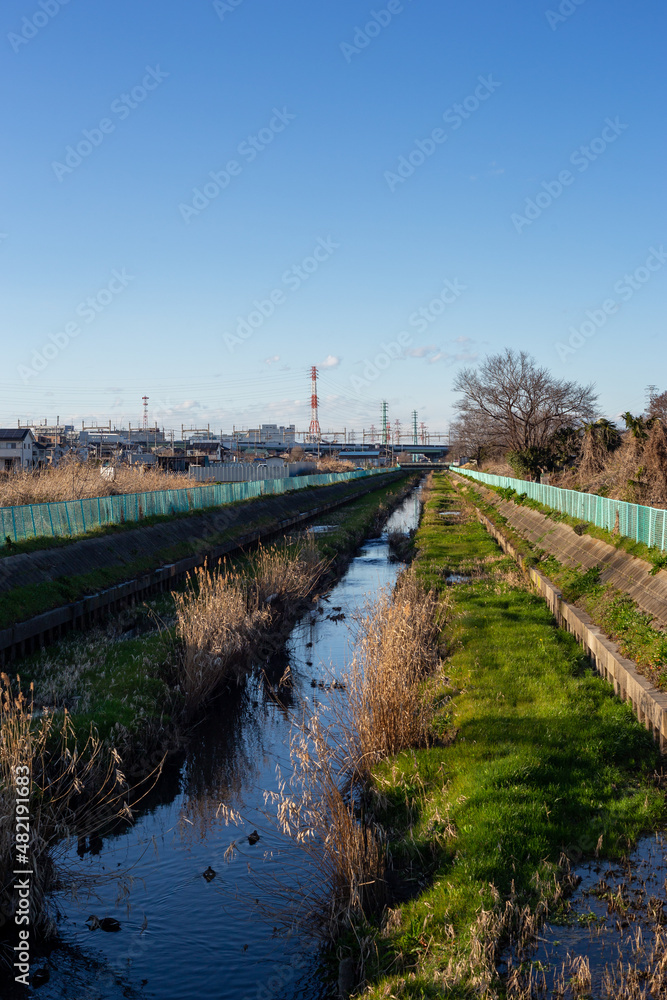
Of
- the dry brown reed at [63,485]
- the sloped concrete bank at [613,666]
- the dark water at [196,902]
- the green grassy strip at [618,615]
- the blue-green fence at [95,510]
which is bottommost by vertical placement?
the dark water at [196,902]

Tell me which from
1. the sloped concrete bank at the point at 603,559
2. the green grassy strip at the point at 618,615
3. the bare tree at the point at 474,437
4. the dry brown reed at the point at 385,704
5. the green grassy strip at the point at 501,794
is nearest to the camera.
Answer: the green grassy strip at the point at 501,794

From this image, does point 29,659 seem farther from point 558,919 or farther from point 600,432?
point 600,432

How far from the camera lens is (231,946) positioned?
22.4 feet

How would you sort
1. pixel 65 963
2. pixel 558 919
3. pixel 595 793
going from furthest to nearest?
pixel 595 793
pixel 65 963
pixel 558 919

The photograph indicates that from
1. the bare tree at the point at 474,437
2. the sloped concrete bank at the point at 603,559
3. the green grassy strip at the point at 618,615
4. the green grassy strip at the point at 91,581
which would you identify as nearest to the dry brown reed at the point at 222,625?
the green grassy strip at the point at 91,581

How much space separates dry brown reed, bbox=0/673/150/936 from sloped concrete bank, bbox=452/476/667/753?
5.69m

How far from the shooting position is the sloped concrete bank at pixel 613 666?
8969mm

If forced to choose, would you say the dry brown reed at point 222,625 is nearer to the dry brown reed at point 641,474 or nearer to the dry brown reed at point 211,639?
the dry brown reed at point 211,639

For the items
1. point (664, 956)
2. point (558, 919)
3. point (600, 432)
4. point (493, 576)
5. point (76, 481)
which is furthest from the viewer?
point (600, 432)

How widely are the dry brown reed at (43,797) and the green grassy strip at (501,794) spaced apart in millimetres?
2983

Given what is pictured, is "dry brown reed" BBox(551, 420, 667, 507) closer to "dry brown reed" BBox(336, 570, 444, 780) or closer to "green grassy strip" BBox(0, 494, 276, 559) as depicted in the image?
"dry brown reed" BBox(336, 570, 444, 780)

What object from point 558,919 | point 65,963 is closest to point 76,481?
point 65,963

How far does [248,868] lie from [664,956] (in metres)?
4.09

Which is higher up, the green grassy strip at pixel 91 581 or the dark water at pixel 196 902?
the green grassy strip at pixel 91 581
